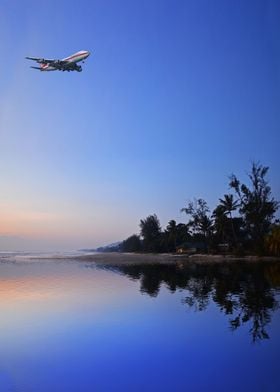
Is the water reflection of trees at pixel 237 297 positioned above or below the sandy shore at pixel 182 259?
below

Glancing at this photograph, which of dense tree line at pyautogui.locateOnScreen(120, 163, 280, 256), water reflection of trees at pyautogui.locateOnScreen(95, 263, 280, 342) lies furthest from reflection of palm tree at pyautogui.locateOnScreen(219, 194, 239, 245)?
water reflection of trees at pyautogui.locateOnScreen(95, 263, 280, 342)

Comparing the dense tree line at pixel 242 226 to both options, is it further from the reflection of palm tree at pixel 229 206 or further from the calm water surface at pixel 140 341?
the calm water surface at pixel 140 341

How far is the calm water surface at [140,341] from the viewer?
12.0m

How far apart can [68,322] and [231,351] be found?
877 centimetres

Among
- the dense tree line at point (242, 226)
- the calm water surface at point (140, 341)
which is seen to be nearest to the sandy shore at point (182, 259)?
the dense tree line at point (242, 226)

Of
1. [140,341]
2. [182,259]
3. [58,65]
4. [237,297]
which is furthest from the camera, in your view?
[182,259]

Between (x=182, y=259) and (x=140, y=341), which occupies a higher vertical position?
(x=182, y=259)

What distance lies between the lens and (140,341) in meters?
16.9

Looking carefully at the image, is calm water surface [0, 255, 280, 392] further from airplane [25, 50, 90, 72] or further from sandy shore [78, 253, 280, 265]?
sandy shore [78, 253, 280, 265]

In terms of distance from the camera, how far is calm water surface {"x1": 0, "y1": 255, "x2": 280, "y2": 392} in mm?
11961

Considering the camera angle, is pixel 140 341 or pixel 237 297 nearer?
pixel 140 341

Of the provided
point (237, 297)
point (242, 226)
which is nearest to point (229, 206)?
point (242, 226)

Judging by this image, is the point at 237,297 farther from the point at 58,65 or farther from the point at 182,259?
the point at 182,259

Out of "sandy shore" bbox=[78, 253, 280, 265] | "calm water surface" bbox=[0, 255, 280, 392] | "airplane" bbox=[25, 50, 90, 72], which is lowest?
"calm water surface" bbox=[0, 255, 280, 392]
